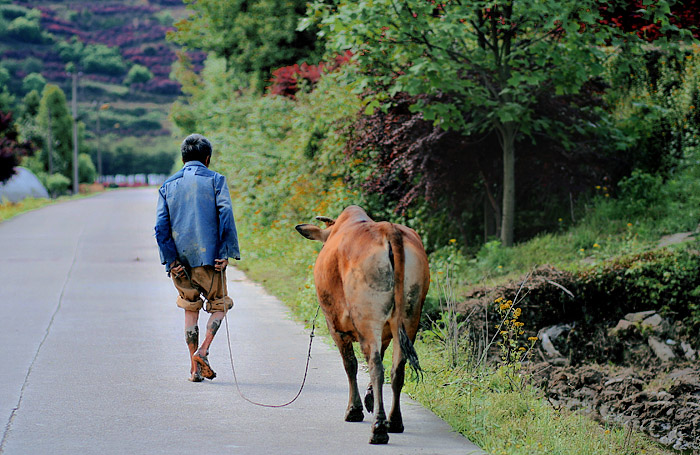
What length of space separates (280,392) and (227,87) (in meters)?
27.5

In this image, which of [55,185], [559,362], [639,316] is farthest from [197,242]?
[55,185]

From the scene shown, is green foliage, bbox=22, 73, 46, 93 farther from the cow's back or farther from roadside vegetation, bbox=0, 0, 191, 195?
the cow's back

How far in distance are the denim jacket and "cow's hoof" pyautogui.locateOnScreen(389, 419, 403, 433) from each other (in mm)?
2141

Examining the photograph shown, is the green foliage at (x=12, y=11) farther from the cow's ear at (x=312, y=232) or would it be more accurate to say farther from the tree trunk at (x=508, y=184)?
the cow's ear at (x=312, y=232)

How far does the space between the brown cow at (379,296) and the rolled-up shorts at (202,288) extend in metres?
1.66

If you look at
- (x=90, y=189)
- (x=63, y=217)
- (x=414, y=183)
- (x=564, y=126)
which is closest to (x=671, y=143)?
(x=564, y=126)

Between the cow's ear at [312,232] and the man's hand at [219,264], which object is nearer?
the cow's ear at [312,232]

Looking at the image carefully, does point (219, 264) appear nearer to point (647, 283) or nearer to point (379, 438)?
point (379, 438)

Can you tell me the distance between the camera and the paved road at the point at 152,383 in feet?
17.1

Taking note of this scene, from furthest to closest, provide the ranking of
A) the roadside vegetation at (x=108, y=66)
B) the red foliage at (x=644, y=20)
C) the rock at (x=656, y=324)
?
1. the roadside vegetation at (x=108, y=66)
2. the red foliage at (x=644, y=20)
3. the rock at (x=656, y=324)

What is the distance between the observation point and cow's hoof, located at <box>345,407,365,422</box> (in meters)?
5.64

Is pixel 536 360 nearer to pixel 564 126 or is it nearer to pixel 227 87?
pixel 564 126

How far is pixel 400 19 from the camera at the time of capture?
37.0 ft

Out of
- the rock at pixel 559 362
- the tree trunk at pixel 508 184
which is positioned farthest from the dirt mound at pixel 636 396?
the tree trunk at pixel 508 184
